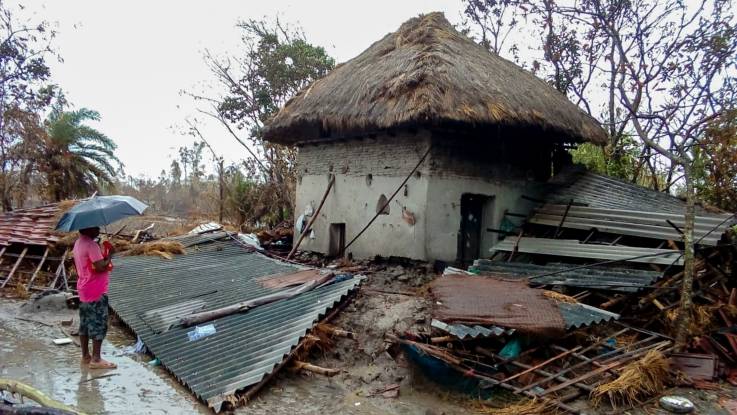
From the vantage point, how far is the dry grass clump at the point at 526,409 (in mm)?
4695

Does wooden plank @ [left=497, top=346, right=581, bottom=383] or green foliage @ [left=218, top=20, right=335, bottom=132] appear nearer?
wooden plank @ [left=497, top=346, right=581, bottom=383]

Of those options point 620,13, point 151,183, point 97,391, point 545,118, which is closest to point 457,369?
point 97,391

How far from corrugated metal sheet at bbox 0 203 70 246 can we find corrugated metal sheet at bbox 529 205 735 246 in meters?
10.2

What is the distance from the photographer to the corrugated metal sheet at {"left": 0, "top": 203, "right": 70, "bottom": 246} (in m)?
10.3

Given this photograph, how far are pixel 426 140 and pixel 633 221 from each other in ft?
12.5

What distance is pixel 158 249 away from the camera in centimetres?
1057

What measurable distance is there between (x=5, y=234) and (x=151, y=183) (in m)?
25.5

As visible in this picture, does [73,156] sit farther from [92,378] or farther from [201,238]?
[92,378]

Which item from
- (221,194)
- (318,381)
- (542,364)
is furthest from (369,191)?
(221,194)

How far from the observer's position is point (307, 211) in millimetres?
11367

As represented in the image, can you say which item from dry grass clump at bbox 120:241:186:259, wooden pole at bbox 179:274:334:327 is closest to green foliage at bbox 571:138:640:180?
wooden pole at bbox 179:274:334:327

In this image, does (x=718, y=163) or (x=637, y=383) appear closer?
(x=637, y=383)

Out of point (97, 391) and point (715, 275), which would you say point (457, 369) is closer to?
point (97, 391)

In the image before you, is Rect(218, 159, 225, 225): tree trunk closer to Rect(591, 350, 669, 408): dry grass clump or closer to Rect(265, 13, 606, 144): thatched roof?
Answer: Rect(265, 13, 606, 144): thatched roof
